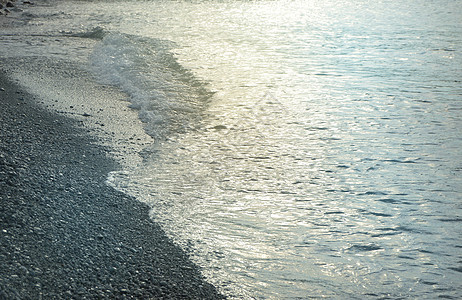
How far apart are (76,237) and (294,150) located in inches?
97.8

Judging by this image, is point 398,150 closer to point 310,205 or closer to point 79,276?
point 310,205

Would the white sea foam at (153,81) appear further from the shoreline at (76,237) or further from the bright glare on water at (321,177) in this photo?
the shoreline at (76,237)

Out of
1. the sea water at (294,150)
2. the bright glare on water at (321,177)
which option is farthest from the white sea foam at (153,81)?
the bright glare on water at (321,177)

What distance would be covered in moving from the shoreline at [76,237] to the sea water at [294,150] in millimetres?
176

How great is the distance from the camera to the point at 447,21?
1355 centimetres

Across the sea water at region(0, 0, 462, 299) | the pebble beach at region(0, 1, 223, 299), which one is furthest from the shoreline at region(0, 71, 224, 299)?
the sea water at region(0, 0, 462, 299)

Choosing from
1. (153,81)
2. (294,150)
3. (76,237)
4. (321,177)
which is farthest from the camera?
(153,81)

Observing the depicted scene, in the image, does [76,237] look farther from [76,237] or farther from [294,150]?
[294,150]

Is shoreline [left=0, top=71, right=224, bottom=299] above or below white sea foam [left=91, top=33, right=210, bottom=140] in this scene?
above

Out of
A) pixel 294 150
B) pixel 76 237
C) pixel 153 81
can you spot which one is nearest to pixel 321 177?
pixel 294 150

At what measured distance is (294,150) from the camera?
478 cm

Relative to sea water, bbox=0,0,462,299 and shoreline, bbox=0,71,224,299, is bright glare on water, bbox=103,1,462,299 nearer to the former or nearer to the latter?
sea water, bbox=0,0,462,299

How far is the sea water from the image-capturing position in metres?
2.97

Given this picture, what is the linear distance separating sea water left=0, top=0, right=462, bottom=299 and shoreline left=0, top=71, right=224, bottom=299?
176 millimetres
